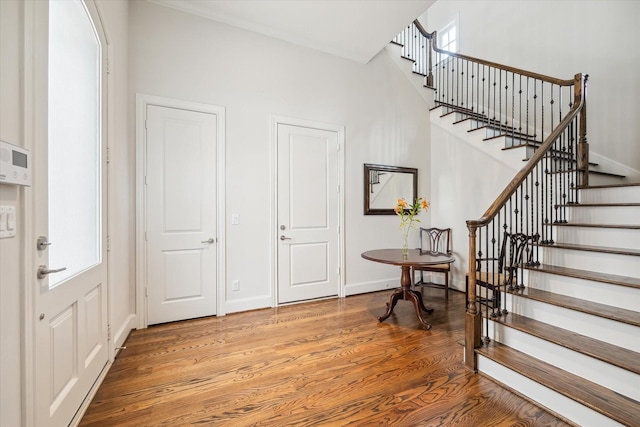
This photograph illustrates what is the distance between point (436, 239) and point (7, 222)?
464cm

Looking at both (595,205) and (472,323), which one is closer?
(472,323)

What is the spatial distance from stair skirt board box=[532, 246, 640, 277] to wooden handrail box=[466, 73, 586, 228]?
78 cm

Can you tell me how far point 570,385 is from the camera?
166 centimetres

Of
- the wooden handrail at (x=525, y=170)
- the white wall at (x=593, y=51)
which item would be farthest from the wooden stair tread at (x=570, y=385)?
the white wall at (x=593, y=51)

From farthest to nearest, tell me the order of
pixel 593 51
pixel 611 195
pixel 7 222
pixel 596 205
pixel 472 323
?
pixel 593 51, pixel 611 195, pixel 596 205, pixel 472 323, pixel 7 222

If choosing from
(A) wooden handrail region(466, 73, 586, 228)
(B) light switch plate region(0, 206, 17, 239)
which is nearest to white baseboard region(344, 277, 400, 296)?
(A) wooden handrail region(466, 73, 586, 228)

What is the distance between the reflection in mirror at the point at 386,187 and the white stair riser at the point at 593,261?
2111 mm

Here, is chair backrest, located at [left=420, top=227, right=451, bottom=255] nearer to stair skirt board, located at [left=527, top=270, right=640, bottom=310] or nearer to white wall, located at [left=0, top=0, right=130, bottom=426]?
stair skirt board, located at [left=527, top=270, right=640, bottom=310]

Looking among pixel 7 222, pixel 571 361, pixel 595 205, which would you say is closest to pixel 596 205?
pixel 595 205

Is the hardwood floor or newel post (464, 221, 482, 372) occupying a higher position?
newel post (464, 221, 482, 372)

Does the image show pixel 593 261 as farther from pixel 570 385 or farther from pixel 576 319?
pixel 570 385

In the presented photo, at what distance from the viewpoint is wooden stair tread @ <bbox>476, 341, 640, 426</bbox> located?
1440 mm

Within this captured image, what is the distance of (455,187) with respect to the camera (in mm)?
4402

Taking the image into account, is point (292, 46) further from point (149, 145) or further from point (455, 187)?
point (455, 187)
